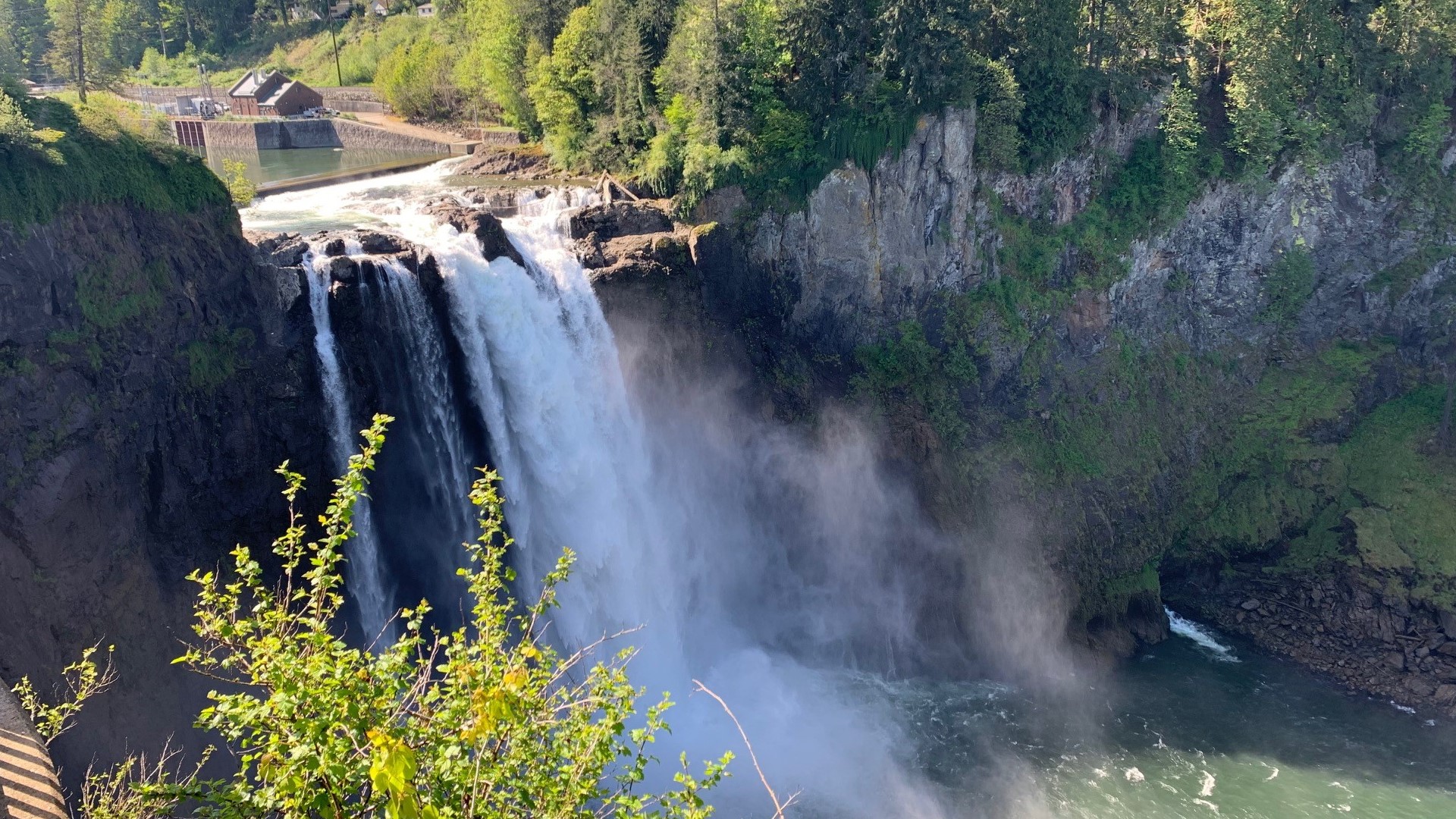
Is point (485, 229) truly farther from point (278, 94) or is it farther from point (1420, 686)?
point (278, 94)

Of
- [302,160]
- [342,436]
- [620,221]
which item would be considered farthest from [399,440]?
[302,160]

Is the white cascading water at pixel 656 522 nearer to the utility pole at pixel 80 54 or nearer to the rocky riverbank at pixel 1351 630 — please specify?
the utility pole at pixel 80 54

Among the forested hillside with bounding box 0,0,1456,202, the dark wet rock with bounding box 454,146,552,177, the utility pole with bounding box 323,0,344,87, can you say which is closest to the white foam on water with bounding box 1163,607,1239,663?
the forested hillside with bounding box 0,0,1456,202

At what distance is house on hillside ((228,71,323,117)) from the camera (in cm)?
5512

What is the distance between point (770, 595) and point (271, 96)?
42338 millimetres

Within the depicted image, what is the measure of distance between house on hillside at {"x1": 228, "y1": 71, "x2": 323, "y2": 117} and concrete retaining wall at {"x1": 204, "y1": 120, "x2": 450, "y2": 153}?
2.86m

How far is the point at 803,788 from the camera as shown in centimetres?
2570

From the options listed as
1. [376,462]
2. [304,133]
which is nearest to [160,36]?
[304,133]

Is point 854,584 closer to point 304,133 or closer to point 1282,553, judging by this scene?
point 1282,553

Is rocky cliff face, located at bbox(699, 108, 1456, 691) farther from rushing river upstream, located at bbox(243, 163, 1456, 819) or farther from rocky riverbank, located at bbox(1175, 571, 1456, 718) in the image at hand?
rushing river upstream, located at bbox(243, 163, 1456, 819)

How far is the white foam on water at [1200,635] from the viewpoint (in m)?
32.8

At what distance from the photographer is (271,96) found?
184 feet

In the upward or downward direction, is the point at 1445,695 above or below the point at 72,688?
below

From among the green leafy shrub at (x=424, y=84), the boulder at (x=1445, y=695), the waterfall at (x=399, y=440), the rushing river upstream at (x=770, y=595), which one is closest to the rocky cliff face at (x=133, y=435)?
the waterfall at (x=399, y=440)
